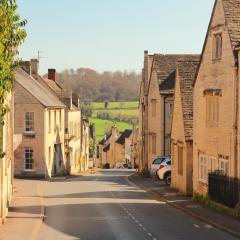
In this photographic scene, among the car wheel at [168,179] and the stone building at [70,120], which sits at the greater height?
the stone building at [70,120]

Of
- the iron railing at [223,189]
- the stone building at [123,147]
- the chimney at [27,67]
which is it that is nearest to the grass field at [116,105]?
the stone building at [123,147]

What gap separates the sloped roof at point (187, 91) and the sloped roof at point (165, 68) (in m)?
14.6

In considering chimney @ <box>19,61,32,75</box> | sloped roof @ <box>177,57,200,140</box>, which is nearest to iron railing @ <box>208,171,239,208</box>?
sloped roof @ <box>177,57,200,140</box>

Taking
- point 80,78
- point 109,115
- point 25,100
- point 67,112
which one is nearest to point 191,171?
point 25,100

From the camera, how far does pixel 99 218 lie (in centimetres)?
2762

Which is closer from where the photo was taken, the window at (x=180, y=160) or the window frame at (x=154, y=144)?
the window at (x=180, y=160)

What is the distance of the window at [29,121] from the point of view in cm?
5538

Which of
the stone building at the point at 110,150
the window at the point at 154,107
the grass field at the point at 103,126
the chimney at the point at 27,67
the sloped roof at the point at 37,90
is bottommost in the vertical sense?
the stone building at the point at 110,150

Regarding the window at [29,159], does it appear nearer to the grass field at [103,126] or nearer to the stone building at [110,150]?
the stone building at [110,150]

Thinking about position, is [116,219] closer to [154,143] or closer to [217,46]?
[217,46]

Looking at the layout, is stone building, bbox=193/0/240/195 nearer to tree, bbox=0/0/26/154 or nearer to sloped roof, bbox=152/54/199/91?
tree, bbox=0/0/26/154

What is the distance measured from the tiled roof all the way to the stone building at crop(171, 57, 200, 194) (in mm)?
7636

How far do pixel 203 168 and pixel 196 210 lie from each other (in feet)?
13.7

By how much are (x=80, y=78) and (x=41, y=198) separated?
16136cm
